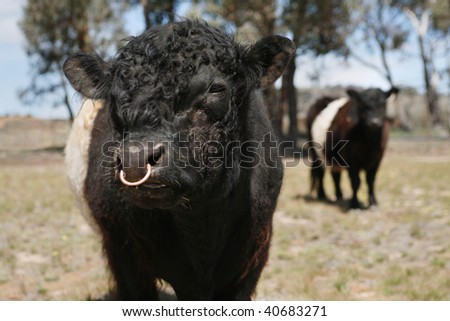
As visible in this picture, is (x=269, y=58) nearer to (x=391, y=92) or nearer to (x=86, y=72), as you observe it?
(x=86, y=72)

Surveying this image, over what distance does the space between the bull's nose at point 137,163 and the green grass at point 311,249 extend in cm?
316

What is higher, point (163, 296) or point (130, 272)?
point (130, 272)

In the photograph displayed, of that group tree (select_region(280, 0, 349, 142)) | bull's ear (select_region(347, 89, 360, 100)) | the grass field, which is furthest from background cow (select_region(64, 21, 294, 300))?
tree (select_region(280, 0, 349, 142))

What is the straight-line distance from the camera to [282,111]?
26375mm

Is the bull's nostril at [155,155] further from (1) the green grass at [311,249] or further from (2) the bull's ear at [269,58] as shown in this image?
(1) the green grass at [311,249]

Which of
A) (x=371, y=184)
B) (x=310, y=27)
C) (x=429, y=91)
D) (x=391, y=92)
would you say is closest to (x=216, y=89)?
(x=371, y=184)

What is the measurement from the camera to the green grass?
5.60 meters

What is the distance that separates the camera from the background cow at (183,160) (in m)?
2.59

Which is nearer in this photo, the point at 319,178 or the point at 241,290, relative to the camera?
the point at 241,290

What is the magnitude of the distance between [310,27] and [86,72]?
2237 cm

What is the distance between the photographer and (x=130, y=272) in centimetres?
355

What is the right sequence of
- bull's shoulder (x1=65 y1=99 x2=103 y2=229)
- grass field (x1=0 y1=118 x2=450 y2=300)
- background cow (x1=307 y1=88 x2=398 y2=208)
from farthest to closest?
background cow (x1=307 y1=88 x2=398 y2=208) → grass field (x1=0 y1=118 x2=450 y2=300) → bull's shoulder (x1=65 y1=99 x2=103 y2=229)

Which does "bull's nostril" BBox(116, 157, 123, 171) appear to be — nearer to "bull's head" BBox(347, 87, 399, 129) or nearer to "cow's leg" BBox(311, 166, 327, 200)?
"bull's head" BBox(347, 87, 399, 129)

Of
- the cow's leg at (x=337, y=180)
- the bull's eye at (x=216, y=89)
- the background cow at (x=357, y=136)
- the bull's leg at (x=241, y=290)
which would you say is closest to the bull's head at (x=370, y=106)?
the background cow at (x=357, y=136)
